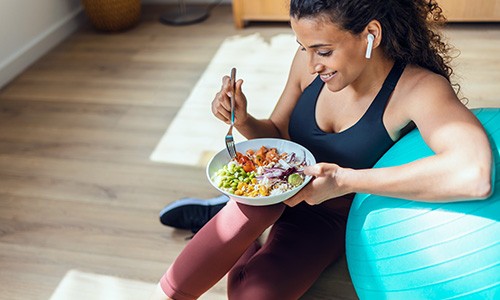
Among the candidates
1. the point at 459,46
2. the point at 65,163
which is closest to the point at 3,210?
the point at 65,163

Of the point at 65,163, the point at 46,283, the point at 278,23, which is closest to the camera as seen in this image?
the point at 46,283

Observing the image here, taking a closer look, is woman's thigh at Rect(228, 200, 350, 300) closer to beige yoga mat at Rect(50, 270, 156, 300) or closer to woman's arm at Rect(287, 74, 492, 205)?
woman's arm at Rect(287, 74, 492, 205)

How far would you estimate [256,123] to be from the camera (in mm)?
1531

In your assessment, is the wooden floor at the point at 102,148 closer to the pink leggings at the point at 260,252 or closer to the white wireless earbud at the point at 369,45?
the pink leggings at the point at 260,252

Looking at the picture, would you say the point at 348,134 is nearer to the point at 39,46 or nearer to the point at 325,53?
the point at 325,53

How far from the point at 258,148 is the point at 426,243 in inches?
21.3

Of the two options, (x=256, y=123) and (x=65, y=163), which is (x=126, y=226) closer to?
(x=65, y=163)

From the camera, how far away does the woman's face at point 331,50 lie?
1.21 metres

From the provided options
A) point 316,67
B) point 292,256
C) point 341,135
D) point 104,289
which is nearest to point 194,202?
point 104,289

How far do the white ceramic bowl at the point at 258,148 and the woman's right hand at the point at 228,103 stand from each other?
0.08 meters

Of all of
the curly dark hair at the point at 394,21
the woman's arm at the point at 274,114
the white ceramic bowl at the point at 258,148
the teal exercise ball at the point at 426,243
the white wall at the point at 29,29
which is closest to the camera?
the teal exercise ball at the point at 426,243

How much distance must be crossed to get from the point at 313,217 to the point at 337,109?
300 millimetres

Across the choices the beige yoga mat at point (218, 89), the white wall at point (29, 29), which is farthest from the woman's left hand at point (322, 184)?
the white wall at point (29, 29)

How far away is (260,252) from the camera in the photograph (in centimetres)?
149
